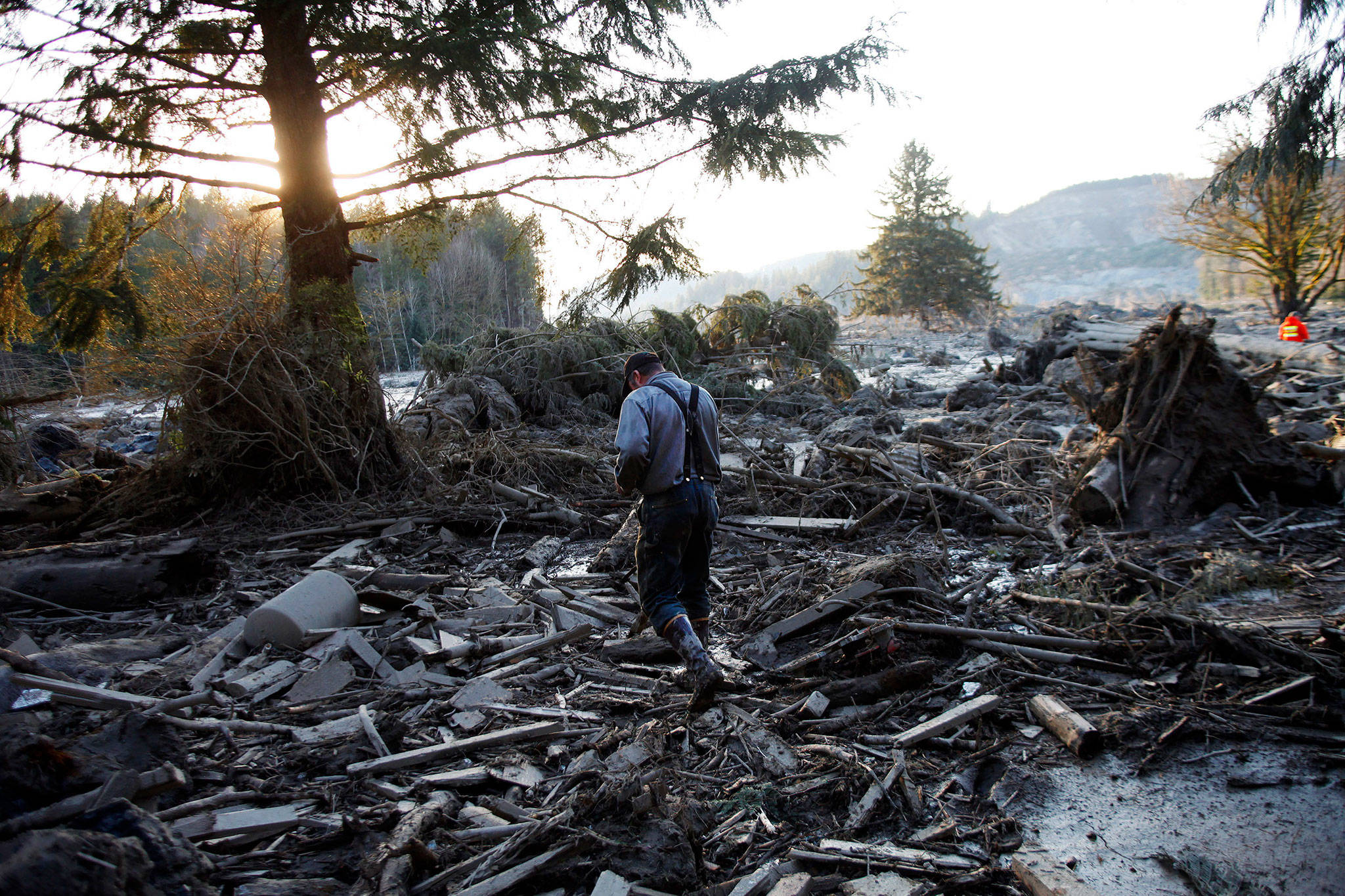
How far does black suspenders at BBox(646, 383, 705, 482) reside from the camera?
432 centimetres

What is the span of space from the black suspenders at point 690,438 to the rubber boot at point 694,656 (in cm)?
91

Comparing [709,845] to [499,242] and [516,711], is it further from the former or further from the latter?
[499,242]

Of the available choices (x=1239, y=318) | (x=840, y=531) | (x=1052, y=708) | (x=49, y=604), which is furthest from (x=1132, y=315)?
(x=49, y=604)

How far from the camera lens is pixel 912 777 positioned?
3.25 m

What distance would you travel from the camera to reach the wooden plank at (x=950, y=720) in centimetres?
349

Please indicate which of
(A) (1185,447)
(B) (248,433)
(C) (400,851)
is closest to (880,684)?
(C) (400,851)

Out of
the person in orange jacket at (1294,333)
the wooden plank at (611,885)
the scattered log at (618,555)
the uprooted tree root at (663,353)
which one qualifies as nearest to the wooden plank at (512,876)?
the wooden plank at (611,885)

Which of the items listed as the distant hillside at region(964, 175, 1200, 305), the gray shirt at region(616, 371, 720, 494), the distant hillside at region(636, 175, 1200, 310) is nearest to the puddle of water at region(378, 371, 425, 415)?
the gray shirt at region(616, 371, 720, 494)

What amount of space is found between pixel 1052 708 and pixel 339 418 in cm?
786

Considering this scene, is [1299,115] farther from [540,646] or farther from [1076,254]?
[1076,254]

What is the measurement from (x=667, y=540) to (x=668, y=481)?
0.38 m

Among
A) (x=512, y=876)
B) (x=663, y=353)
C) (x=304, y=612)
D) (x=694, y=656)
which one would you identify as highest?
(x=663, y=353)

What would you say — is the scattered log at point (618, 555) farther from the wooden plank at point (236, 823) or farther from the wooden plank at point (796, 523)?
the wooden plank at point (236, 823)

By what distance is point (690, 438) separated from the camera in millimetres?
4363
